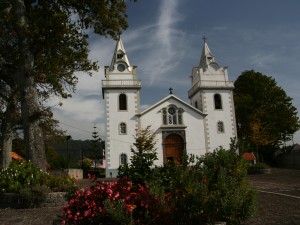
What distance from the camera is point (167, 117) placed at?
113ft

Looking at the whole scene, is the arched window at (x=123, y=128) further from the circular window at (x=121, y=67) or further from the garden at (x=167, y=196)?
the garden at (x=167, y=196)

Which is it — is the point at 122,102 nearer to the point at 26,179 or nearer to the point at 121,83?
the point at 121,83

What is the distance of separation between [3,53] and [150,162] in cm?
1223

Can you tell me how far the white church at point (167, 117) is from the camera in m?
33.3

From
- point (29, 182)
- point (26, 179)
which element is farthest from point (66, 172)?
point (29, 182)

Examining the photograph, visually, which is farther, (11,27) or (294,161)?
(294,161)

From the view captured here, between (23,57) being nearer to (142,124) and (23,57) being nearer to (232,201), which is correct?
(232,201)

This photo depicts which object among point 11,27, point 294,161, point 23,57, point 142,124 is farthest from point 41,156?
point 294,161

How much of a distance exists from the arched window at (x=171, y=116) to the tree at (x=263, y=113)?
9.39 metres

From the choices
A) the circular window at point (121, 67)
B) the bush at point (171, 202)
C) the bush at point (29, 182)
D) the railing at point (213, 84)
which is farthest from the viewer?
the railing at point (213, 84)

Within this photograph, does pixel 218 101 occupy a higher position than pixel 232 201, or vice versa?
pixel 218 101

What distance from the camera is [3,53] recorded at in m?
15.4

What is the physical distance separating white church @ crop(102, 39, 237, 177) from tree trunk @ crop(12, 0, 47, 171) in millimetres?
19838

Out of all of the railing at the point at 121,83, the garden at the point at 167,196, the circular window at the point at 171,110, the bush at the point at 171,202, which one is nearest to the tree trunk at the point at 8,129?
the garden at the point at 167,196
